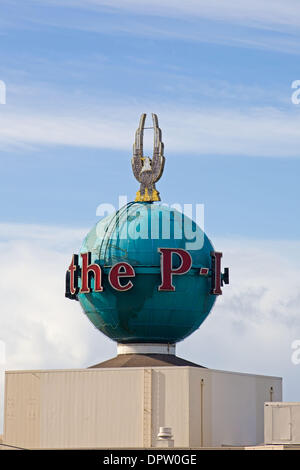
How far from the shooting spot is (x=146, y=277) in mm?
73500

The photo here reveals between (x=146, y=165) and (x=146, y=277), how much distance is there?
6.67 metres

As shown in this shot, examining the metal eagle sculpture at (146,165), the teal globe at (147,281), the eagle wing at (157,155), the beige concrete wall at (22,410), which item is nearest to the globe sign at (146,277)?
the teal globe at (147,281)

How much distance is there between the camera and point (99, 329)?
7556 cm

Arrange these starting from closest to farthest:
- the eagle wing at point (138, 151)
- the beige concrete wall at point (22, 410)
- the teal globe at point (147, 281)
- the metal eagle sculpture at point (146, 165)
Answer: the teal globe at point (147, 281) → the beige concrete wall at point (22, 410) → the metal eagle sculpture at point (146, 165) → the eagle wing at point (138, 151)

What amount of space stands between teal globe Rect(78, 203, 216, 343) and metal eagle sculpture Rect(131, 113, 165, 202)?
144 centimetres

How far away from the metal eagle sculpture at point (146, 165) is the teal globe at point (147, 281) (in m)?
1.44

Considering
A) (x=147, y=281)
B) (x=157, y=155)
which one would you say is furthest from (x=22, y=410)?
(x=157, y=155)

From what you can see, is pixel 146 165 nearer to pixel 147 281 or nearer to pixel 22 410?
pixel 147 281

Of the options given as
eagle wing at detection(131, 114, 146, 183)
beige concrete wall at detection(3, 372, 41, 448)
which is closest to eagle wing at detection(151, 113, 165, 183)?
eagle wing at detection(131, 114, 146, 183)

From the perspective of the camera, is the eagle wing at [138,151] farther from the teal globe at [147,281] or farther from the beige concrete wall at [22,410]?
the beige concrete wall at [22,410]

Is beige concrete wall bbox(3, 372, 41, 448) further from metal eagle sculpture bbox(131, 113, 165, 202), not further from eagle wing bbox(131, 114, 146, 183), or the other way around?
eagle wing bbox(131, 114, 146, 183)

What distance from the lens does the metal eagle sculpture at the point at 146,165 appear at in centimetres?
7706

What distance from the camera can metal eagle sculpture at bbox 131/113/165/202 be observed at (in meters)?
77.1

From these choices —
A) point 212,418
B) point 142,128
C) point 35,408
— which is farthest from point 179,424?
point 142,128
